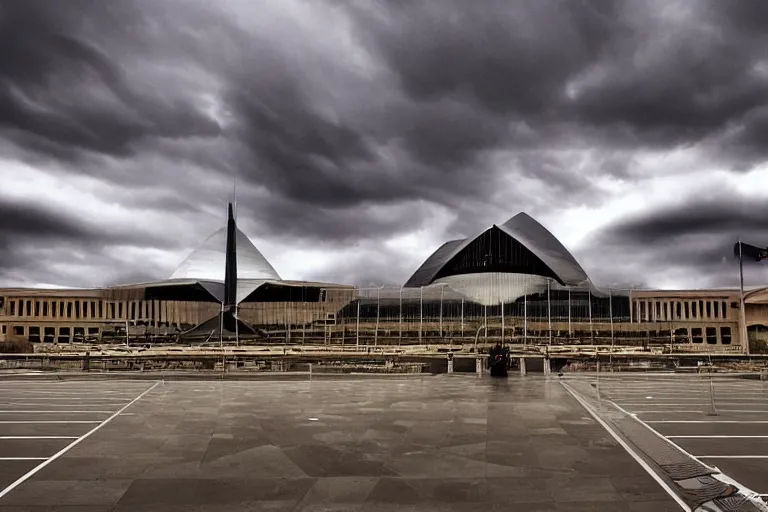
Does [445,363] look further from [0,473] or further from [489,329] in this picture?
[489,329]

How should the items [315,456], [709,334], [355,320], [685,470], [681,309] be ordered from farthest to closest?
[681,309], [709,334], [355,320], [315,456], [685,470]

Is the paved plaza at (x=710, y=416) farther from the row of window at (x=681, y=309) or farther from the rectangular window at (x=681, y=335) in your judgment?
the row of window at (x=681, y=309)

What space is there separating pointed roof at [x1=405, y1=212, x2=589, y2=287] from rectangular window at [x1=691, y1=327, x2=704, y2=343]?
555 inches

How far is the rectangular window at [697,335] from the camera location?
240ft

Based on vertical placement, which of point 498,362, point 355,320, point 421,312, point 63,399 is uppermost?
point 421,312

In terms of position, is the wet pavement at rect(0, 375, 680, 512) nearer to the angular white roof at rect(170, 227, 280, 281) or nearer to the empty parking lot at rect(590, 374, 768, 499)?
the empty parking lot at rect(590, 374, 768, 499)

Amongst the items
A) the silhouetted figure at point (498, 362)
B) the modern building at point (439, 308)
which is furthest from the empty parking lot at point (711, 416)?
the modern building at point (439, 308)

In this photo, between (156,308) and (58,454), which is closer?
(58,454)

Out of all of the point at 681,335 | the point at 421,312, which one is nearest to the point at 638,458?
the point at 421,312

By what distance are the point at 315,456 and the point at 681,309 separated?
71891mm

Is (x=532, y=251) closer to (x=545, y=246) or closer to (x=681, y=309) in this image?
(x=545, y=246)

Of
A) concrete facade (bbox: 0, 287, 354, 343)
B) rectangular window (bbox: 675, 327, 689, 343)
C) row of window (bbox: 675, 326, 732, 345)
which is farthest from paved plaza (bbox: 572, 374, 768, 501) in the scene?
concrete facade (bbox: 0, 287, 354, 343)

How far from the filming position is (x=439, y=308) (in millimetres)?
72062

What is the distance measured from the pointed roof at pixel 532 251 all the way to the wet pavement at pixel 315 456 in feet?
230
